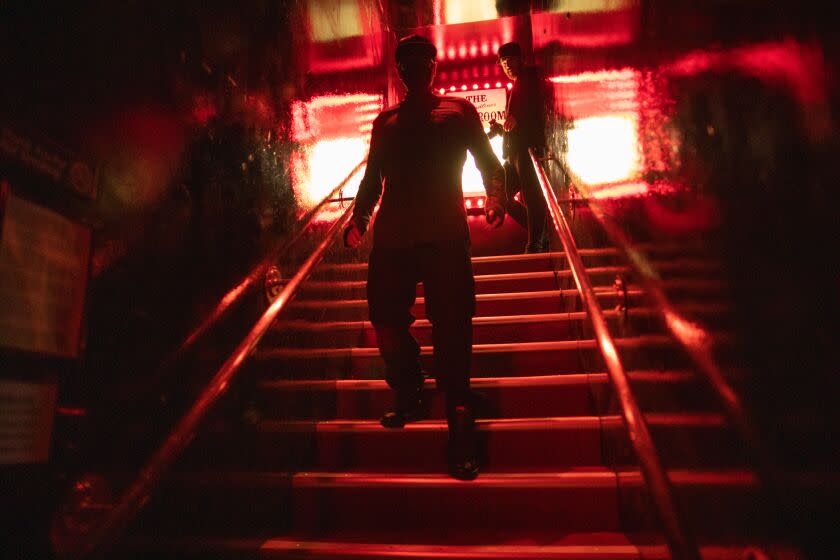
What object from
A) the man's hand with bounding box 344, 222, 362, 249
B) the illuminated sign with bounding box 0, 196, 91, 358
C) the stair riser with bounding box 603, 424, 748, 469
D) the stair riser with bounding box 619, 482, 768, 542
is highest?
the man's hand with bounding box 344, 222, 362, 249

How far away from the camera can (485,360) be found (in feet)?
10.4

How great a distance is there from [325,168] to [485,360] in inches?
61.3

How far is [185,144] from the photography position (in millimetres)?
1882

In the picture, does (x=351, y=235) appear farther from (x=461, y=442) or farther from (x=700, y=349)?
(x=700, y=349)

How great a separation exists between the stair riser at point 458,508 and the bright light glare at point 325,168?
157 centimetres

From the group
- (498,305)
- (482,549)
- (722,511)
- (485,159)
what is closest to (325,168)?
(485,159)

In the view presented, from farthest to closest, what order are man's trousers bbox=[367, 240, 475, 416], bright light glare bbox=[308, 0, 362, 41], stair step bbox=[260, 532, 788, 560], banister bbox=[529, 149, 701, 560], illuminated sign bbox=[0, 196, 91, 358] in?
bright light glare bbox=[308, 0, 362, 41], man's trousers bbox=[367, 240, 475, 416], stair step bbox=[260, 532, 788, 560], banister bbox=[529, 149, 701, 560], illuminated sign bbox=[0, 196, 91, 358]

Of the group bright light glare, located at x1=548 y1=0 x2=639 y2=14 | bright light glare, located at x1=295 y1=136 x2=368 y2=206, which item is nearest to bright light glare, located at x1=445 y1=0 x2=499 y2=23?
bright light glare, located at x1=548 y1=0 x2=639 y2=14

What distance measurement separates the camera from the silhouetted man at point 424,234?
92.4 inches

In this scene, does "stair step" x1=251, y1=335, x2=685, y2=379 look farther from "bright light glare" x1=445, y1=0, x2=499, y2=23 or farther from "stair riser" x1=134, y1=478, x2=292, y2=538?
"bright light glare" x1=445, y1=0, x2=499, y2=23

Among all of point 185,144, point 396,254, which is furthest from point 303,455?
point 185,144

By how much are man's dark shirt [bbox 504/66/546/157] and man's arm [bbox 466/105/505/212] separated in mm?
2301

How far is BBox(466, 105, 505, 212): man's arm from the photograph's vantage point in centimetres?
252

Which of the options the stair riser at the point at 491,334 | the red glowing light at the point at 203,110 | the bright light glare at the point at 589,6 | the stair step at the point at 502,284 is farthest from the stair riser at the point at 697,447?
the stair step at the point at 502,284
